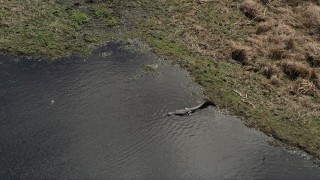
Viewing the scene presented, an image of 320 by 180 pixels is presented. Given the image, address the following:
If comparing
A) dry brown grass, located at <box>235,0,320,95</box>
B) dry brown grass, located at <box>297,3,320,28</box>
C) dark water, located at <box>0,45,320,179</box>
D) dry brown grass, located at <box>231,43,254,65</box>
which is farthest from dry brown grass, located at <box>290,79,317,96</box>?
dry brown grass, located at <box>297,3,320,28</box>

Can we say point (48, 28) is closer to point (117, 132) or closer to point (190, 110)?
point (117, 132)

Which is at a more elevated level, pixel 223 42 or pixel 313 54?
pixel 313 54

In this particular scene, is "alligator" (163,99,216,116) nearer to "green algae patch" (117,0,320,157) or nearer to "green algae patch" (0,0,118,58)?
"green algae patch" (117,0,320,157)

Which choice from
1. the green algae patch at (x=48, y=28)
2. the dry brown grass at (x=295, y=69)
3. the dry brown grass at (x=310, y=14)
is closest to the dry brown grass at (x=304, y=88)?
the dry brown grass at (x=295, y=69)

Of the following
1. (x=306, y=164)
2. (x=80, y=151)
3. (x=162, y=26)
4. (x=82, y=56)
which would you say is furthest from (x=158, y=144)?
(x=162, y=26)

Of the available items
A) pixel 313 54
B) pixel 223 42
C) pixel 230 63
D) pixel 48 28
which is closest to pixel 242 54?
pixel 230 63

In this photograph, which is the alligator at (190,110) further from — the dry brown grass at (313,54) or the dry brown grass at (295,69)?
the dry brown grass at (313,54)
